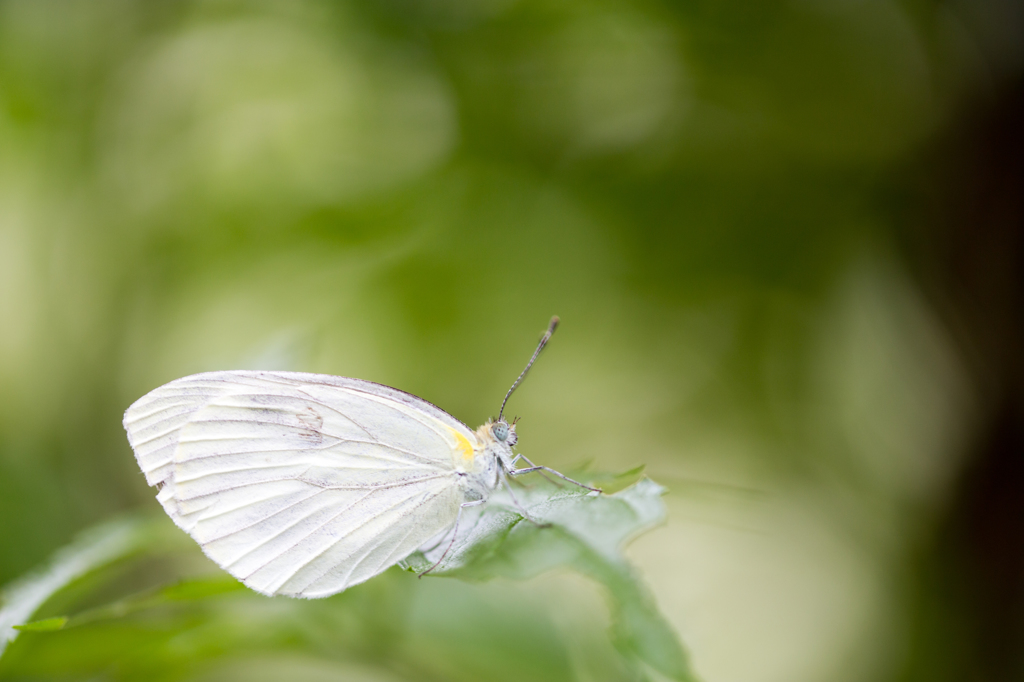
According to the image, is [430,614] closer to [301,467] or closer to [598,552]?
[301,467]

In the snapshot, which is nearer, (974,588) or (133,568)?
(974,588)

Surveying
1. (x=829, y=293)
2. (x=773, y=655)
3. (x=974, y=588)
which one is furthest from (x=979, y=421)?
(x=773, y=655)

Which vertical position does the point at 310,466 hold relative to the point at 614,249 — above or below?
below

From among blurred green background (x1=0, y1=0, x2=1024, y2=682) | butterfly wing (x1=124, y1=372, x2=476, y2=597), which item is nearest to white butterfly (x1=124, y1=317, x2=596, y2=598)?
butterfly wing (x1=124, y1=372, x2=476, y2=597)

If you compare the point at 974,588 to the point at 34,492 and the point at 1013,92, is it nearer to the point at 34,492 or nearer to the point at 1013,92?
the point at 1013,92

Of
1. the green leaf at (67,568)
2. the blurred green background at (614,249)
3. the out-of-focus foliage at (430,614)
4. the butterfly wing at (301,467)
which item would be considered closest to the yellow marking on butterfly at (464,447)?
the butterfly wing at (301,467)

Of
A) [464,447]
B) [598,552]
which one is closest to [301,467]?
[464,447]
